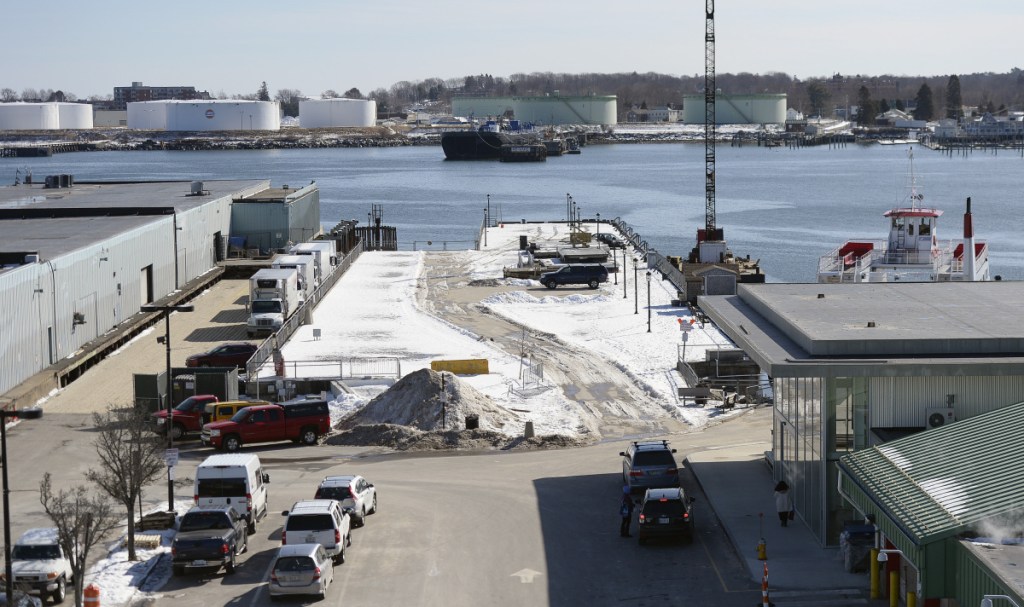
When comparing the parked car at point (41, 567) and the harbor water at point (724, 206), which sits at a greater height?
the harbor water at point (724, 206)

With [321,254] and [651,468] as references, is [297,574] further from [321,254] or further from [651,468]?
[321,254]

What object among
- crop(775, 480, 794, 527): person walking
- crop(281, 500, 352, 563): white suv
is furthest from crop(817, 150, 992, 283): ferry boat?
crop(281, 500, 352, 563): white suv

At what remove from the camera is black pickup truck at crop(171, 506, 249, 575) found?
22891 mm

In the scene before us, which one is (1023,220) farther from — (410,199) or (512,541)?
(512,541)

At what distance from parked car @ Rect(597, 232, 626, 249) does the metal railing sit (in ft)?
56.2

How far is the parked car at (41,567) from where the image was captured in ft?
71.1

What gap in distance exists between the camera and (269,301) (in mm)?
49938

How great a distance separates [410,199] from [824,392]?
13762cm

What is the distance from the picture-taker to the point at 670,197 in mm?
158000

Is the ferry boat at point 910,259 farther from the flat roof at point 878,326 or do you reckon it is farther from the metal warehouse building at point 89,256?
the metal warehouse building at point 89,256

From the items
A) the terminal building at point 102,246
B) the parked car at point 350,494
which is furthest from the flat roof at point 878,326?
the terminal building at point 102,246

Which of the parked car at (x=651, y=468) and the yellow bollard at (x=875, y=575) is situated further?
the parked car at (x=651, y=468)

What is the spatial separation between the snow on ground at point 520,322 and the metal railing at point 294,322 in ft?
1.24

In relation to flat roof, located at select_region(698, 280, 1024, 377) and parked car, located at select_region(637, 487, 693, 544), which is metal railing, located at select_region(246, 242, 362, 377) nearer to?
flat roof, located at select_region(698, 280, 1024, 377)
